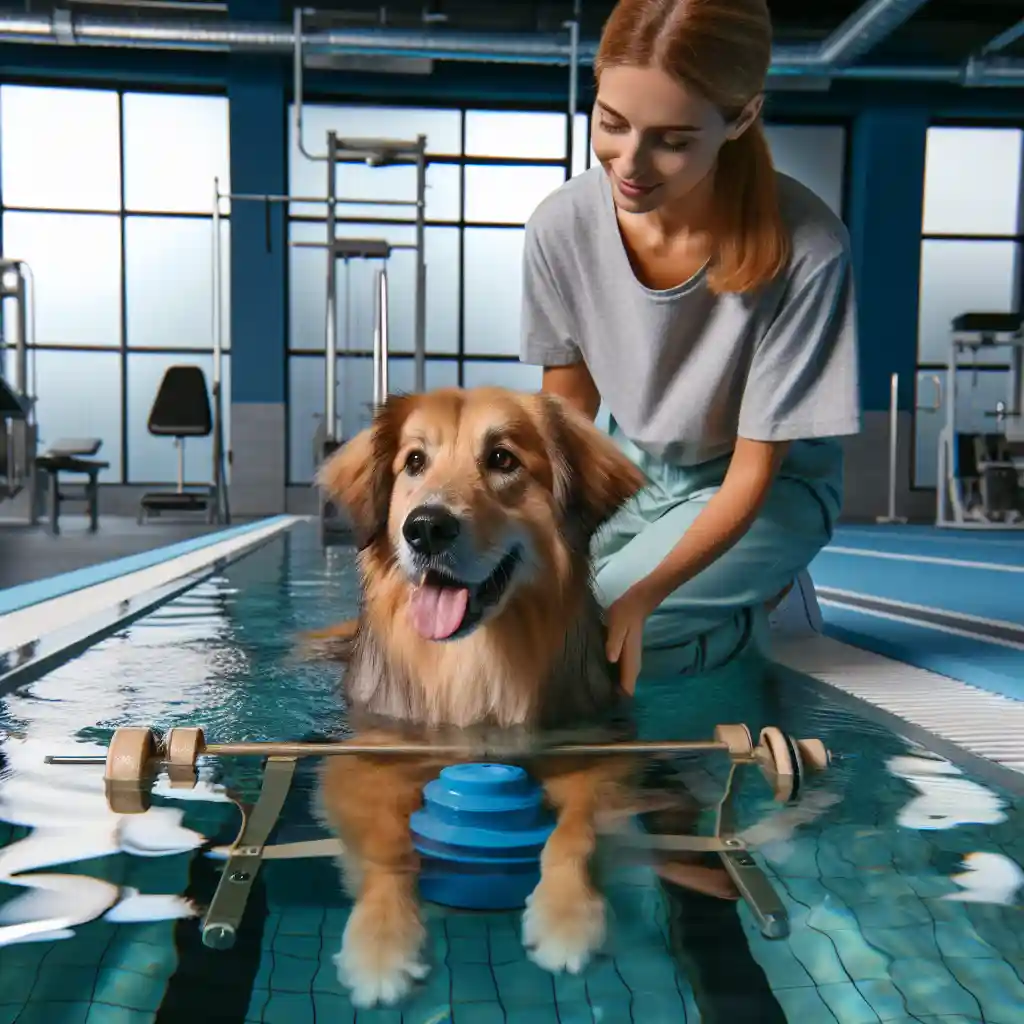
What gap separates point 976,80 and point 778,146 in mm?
2135

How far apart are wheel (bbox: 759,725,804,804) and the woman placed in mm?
507

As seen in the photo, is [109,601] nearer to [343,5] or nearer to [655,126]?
[655,126]

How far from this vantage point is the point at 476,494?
158cm

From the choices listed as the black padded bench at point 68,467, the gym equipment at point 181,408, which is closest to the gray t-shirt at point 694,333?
the black padded bench at point 68,467

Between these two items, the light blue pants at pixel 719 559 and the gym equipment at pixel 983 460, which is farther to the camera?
the gym equipment at pixel 983 460

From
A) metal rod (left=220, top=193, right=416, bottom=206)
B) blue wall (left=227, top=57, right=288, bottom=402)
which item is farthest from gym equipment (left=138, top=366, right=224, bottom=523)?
metal rod (left=220, top=193, right=416, bottom=206)

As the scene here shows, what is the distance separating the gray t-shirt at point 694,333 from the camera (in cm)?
185

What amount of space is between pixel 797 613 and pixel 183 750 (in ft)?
6.42

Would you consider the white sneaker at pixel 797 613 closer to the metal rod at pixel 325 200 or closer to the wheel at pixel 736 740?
the wheel at pixel 736 740

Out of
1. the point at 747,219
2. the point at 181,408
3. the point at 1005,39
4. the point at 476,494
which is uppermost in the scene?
the point at 1005,39

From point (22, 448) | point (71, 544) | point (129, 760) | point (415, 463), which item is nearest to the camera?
point (129, 760)

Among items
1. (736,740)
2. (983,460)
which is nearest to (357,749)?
(736,740)

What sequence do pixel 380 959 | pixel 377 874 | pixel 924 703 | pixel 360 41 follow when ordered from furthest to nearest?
pixel 360 41 < pixel 924 703 < pixel 377 874 < pixel 380 959

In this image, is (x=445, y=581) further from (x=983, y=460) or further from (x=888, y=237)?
(x=888, y=237)
